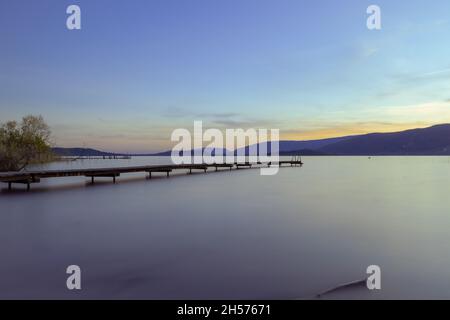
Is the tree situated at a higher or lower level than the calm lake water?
higher

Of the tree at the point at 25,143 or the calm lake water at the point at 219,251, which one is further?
the tree at the point at 25,143

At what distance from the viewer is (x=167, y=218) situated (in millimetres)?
12945

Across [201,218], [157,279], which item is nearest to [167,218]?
[201,218]

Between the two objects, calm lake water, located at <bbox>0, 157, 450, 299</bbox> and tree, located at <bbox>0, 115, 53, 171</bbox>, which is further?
tree, located at <bbox>0, 115, 53, 171</bbox>

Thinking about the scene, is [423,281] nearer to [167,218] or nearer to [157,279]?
[157,279]

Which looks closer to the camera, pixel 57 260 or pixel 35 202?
pixel 57 260

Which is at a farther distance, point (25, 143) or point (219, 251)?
point (25, 143)

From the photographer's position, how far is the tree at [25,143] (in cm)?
3297

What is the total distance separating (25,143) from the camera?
3378cm

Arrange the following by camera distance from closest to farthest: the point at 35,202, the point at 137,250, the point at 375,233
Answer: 1. the point at 137,250
2. the point at 375,233
3. the point at 35,202

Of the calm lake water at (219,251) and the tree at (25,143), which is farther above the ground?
the tree at (25,143)

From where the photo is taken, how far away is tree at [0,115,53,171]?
1298 inches
